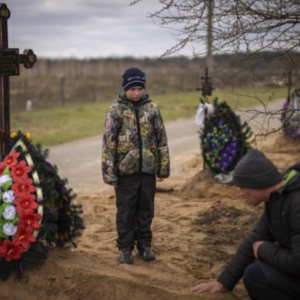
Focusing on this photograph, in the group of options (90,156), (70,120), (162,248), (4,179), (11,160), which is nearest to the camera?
(4,179)

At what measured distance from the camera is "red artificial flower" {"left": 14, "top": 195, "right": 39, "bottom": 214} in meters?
4.16

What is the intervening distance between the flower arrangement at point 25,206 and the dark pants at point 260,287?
1.65 metres

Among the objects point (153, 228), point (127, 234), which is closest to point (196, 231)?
point (153, 228)

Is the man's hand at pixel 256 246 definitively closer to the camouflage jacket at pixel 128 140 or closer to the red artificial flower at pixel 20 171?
the camouflage jacket at pixel 128 140

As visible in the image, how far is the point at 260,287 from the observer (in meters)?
3.63

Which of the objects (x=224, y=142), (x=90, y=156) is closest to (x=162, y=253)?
(x=224, y=142)

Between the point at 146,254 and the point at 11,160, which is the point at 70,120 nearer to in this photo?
the point at 146,254

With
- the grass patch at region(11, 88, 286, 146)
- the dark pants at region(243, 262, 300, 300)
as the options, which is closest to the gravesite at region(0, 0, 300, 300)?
the dark pants at region(243, 262, 300, 300)

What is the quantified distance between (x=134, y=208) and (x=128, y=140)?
654 millimetres

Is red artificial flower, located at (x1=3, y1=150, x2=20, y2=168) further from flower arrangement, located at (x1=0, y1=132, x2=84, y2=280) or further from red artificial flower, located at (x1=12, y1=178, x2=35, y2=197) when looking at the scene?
red artificial flower, located at (x1=12, y1=178, x2=35, y2=197)

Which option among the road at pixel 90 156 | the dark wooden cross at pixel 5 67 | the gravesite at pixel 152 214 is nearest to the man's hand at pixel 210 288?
the gravesite at pixel 152 214

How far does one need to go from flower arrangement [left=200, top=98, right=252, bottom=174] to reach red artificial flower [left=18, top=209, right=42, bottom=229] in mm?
5215

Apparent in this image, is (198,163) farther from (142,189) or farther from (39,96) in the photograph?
(39,96)

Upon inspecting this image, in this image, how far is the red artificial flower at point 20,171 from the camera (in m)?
4.29
